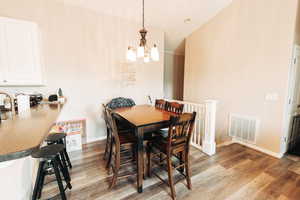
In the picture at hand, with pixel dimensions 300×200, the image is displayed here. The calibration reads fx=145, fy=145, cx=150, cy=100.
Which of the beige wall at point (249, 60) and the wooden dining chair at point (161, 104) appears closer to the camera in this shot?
the beige wall at point (249, 60)

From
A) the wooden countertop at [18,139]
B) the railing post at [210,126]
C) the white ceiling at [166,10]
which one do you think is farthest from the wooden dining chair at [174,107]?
the white ceiling at [166,10]

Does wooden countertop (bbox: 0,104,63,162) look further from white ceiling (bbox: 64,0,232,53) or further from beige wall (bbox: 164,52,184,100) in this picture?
beige wall (bbox: 164,52,184,100)

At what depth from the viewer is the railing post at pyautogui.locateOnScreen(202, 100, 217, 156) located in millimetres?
2698

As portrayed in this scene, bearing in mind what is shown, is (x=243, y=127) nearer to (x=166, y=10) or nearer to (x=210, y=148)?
(x=210, y=148)

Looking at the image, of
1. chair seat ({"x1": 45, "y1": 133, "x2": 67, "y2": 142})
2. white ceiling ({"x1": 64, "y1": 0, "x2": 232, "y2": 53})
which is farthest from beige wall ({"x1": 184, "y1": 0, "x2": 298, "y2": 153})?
chair seat ({"x1": 45, "y1": 133, "x2": 67, "y2": 142})

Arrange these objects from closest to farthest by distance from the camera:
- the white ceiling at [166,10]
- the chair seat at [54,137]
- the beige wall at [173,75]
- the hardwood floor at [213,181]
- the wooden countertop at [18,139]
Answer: the wooden countertop at [18,139] < the hardwood floor at [213,181] < the chair seat at [54,137] < the white ceiling at [166,10] < the beige wall at [173,75]

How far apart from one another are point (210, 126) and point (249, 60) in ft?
5.62

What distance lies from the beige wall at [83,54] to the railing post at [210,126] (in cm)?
186

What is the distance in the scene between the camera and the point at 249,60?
10.2ft

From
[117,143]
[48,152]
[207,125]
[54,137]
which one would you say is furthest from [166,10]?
[48,152]

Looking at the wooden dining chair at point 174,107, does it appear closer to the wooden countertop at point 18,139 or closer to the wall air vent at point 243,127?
the wall air vent at point 243,127

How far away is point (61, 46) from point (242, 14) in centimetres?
385

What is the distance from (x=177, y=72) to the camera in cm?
591

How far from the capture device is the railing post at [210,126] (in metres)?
2.70
